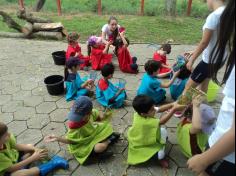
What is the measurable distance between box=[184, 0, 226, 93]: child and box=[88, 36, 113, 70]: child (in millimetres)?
2368

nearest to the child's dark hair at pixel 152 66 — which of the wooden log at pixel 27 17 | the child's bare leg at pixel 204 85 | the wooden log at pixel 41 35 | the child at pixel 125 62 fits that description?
the child's bare leg at pixel 204 85

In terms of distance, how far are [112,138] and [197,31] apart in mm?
6643

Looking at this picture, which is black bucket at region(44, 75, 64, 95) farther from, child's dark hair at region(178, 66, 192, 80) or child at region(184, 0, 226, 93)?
child at region(184, 0, 226, 93)

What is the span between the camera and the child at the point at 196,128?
9.41 feet

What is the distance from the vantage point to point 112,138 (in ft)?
12.6

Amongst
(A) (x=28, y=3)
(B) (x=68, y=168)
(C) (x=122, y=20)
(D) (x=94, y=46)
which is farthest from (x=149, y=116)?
(A) (x=28, y=3)

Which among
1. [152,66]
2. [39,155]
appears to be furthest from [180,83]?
[39,155]

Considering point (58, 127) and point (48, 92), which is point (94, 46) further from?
point (58, 127)

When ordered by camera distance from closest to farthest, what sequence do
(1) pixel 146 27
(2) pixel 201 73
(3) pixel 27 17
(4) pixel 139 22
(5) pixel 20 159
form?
(5) pixel 20 159 → (2) pixel 201 73 → (3) pixel 27 17 → (1) pixel 146 27 → (4) pixel 139 22

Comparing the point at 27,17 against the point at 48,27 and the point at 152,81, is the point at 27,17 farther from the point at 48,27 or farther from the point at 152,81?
the point at 152,81

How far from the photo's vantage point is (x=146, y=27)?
380 inches

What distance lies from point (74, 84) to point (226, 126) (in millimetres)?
3639

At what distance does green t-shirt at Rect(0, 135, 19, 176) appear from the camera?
3140 mm

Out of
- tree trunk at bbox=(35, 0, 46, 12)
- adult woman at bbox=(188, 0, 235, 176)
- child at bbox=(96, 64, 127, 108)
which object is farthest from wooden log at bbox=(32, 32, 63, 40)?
adult woman at bbox=(188, 0, 235, 176)
